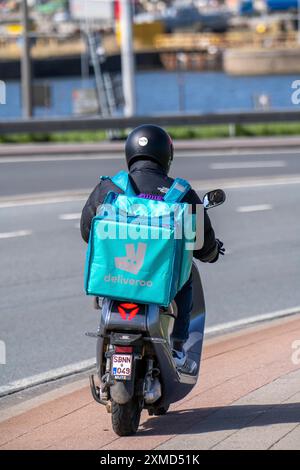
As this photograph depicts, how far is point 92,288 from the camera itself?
4.91 metres

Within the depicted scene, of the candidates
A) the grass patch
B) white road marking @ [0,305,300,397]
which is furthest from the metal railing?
white road marking @ [0,305,300,397]

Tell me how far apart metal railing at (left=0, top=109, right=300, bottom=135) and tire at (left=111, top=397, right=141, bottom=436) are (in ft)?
72.7

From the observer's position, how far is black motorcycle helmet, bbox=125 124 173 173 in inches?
206

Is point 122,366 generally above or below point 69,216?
above

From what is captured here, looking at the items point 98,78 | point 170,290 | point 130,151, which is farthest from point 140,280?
point 98,78

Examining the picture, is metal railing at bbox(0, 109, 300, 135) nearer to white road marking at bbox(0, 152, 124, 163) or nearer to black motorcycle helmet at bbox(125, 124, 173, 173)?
white road marking at bbox(0, 152, 124, 163)

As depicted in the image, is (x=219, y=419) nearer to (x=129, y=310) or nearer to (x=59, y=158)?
(x=129, y=310)

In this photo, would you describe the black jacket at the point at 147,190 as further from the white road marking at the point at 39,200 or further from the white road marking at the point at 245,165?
the white road marking at the point at 245,165

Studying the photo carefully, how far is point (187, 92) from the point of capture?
237 feet

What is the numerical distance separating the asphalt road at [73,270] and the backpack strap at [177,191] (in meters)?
2.29

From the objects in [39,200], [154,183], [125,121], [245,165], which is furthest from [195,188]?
[154,183]

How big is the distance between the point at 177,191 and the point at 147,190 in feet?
0.49
